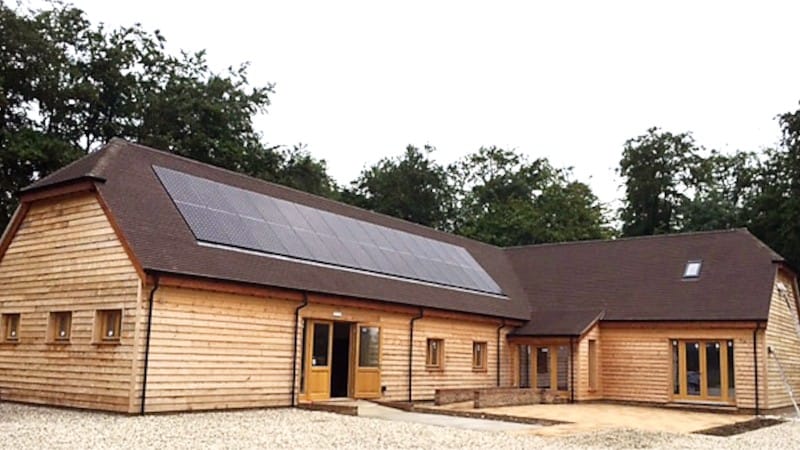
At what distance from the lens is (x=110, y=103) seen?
108 feet

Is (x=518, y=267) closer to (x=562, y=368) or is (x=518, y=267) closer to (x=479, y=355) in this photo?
(x=562, y=368)

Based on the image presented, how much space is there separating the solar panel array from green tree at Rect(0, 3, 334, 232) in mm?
12241

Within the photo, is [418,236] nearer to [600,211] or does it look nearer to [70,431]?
[70,431]

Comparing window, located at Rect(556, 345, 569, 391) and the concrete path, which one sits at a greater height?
window, located at Rect(556, 345, 569, 391)

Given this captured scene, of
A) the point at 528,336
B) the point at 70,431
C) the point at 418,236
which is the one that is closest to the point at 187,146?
the point at 418,236

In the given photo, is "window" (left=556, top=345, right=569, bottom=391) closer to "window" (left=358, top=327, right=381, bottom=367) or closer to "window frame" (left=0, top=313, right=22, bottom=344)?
"window" (left=358, top=327, right=381, bottom=367)

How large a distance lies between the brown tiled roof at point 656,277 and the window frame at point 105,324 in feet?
45.9

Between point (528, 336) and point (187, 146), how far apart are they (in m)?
17.3

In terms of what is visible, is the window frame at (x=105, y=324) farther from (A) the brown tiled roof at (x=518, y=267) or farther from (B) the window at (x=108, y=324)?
(A) the brown tiled roof at (x=518, y=267)

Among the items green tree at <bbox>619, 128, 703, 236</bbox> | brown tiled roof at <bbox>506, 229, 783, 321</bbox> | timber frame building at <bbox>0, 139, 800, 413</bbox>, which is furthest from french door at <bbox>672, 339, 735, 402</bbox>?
green tree at <bbox>619, 128, 703, 236</bbox>

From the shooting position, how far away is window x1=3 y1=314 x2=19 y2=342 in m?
16.2

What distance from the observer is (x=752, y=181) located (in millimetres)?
40594

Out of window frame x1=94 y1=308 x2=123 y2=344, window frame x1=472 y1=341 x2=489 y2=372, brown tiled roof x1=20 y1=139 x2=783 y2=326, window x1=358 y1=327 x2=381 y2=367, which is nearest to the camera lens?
window frame x1=94 y1=308 x2=123 y2=344

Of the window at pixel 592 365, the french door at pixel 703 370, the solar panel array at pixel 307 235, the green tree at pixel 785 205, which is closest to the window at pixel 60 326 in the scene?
the solar panel array at pixel 307 235
